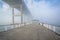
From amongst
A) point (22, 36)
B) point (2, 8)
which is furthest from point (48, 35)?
point (2, 8)

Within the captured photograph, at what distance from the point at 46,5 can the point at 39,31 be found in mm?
504

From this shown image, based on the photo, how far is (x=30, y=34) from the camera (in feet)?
8.26

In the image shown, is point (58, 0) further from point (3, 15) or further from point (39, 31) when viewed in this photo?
point (3, 15)

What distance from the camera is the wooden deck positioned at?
2473mm

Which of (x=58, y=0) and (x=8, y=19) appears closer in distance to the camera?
(x=58, y=0)

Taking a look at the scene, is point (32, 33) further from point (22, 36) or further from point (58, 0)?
point (58, 0)

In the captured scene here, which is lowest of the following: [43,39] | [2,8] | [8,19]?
[43,39]

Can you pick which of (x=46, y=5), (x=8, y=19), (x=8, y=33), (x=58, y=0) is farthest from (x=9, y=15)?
(x=58, y=0)

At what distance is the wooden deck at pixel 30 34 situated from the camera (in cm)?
247

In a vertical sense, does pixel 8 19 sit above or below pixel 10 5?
below

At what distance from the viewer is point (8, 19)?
2.62 meters

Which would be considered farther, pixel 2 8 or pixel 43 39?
pixel 2 8

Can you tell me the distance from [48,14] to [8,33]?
834 mm

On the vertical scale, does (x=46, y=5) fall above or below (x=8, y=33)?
above
